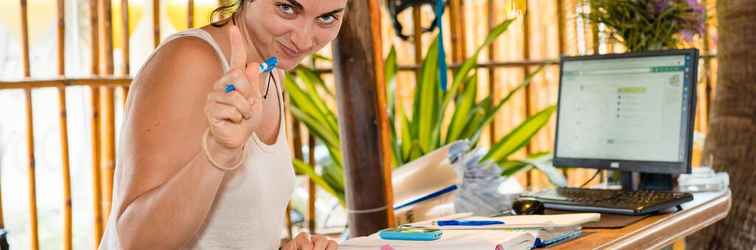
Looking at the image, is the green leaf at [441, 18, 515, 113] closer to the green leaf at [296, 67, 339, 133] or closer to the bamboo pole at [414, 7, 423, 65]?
the green leaf at [296, 67, 339, 133]

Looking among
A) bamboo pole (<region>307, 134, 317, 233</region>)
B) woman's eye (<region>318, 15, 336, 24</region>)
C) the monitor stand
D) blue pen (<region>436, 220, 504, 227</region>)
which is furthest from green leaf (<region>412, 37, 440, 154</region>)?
woman's eye (<region>318, 15, 336, 24</region>)

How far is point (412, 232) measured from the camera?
1.74 meters

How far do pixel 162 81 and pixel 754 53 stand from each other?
2460 mm

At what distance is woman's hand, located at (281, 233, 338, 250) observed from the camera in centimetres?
170

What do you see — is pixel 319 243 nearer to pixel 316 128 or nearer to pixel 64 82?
pixel 64 82

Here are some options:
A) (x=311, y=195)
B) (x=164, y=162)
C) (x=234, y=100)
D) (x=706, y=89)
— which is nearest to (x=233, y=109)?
(x=234, y=100)

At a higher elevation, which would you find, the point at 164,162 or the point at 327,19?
the point at 327,19

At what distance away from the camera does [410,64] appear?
4.64m

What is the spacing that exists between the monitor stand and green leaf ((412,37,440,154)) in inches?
49.6

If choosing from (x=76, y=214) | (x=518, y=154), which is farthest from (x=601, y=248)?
(x=518, y=154)

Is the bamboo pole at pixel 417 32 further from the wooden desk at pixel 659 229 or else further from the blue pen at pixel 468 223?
the blue pen at pixel 468 223

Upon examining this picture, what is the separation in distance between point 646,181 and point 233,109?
1.72 m

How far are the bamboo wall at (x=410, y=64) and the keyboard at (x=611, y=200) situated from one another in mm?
676

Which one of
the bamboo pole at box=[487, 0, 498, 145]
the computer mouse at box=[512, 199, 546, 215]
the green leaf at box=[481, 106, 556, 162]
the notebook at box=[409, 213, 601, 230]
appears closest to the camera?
the notebook at box=[409, 213, 601, 230]
